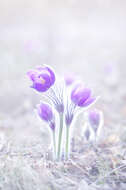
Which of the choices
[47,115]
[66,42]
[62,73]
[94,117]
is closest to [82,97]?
[47,115]

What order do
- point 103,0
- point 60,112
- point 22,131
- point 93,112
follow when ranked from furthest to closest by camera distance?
1. point 103,0
2. point 22,131
3. point 93,112
4. point 60,112

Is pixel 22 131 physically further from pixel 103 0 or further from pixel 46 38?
pixel 103 0

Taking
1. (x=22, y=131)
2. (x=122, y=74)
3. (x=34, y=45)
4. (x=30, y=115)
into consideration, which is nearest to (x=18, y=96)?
(x=30, y=115)

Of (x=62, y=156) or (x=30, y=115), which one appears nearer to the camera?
(x=62, y=156)

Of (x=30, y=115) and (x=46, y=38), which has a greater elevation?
(x=46, y=38)

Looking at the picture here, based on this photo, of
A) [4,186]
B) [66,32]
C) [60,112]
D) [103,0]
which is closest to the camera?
[4,186]

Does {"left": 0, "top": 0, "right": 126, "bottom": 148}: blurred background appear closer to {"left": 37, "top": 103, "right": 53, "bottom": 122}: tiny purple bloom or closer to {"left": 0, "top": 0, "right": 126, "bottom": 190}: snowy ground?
{"left": 0, "top": 0, "right": 126, "bottom": 190}: snowy ground

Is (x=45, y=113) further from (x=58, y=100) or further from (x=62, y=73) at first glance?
(x=62, y=73)
